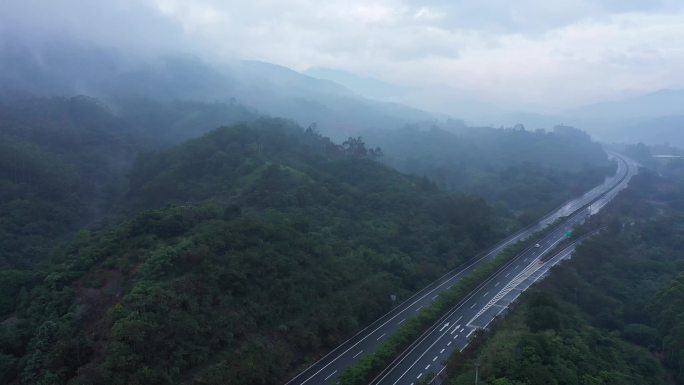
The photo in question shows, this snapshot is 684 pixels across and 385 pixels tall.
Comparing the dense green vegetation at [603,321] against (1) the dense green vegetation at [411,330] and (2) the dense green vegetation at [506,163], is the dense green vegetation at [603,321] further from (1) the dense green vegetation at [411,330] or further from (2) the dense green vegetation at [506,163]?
(2) the dense green vegetation at [506,163]

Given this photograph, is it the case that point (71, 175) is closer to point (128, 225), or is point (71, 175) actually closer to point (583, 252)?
point (128, 225)

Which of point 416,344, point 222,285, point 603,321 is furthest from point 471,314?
point 222,285

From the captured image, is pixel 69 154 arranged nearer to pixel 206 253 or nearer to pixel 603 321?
pixel 206 253

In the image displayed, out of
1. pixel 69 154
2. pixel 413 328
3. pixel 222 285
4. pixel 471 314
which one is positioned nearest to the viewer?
pixel 222 285

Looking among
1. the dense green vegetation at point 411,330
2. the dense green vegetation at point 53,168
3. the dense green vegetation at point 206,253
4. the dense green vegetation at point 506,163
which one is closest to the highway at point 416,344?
the dense green vegetation at point 411,330

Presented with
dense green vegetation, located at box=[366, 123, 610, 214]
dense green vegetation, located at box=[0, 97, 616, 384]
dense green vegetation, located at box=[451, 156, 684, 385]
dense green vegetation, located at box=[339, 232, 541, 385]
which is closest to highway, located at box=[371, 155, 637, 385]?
dense green vegetation, located at box=[339, 232, 541, 385]

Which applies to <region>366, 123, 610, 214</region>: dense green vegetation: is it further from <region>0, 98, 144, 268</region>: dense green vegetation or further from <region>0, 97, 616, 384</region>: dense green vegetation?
<region>0, 98, 144, 268</region>: dense green vegetation
